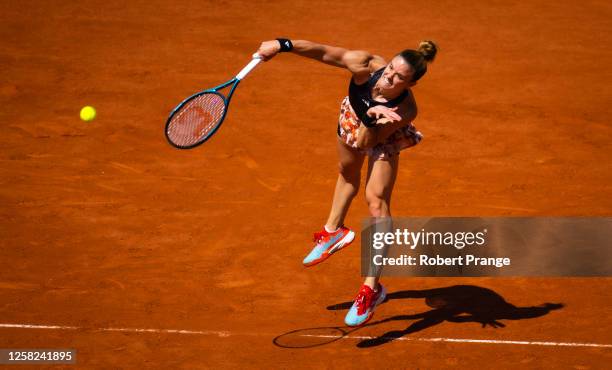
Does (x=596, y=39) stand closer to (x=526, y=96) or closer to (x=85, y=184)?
(x=526, y=96)

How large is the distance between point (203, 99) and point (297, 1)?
7.63 meters

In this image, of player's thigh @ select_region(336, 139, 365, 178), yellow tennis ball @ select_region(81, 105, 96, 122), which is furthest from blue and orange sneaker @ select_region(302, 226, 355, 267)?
yellow tennis ball @ select_region(81, 105, 96, 122)

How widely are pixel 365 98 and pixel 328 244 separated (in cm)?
147

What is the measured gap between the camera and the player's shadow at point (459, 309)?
26.3 ft

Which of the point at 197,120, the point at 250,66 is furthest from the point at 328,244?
the point at 250,66

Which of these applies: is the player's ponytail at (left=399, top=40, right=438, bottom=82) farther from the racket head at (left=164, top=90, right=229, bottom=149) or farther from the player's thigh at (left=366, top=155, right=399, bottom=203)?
the racket head at (left=164, top=90, right=229, bottom=149)

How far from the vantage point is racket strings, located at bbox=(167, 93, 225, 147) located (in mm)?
7844

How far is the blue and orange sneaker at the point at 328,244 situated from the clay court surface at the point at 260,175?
365 mm

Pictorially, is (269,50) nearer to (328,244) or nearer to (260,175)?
(328,244)

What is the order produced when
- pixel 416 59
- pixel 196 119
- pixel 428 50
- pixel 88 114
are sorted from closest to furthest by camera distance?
pixel 416 59 < pixel 428 50 < pixel 196 119 < pixel 88 114

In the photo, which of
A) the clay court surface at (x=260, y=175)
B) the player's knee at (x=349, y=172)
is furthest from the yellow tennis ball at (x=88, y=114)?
the player's knee at (x=349, y=172)

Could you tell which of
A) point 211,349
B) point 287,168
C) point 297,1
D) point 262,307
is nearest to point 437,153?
point 287,168

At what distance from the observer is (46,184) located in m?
10.2

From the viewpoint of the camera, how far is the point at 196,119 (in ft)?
26.2
